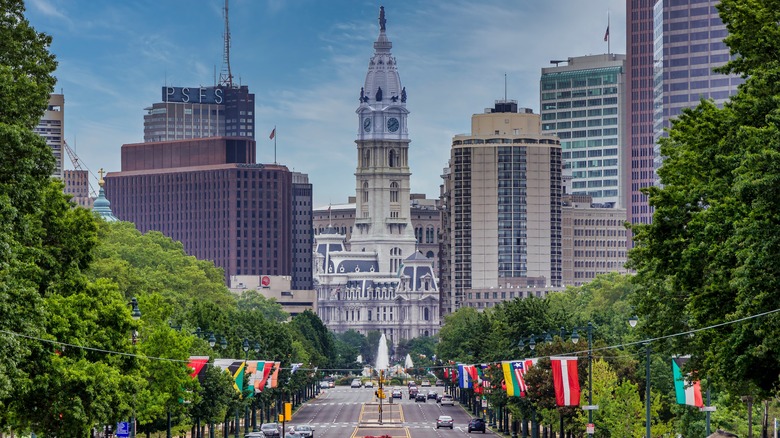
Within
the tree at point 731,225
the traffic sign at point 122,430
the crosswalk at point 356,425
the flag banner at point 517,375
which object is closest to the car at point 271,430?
the flag banner at point 517,375

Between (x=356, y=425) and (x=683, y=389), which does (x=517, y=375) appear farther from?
(x=356, y=425)

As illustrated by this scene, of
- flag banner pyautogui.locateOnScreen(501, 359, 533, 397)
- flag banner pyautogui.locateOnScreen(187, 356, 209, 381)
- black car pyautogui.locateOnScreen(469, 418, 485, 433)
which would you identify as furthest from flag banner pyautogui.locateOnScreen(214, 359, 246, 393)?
black car pyautogui.locateOnScreen(469, 418, 485, 433)

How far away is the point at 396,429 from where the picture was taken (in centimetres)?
13950

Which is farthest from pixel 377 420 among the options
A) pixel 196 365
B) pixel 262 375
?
pixel 196 365

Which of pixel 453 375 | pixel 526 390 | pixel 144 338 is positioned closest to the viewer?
pixel 144 338

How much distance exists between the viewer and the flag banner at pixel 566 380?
86625 mm

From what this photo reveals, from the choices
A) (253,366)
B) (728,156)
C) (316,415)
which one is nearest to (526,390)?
(253,366)

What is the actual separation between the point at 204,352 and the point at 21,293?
53064 mm

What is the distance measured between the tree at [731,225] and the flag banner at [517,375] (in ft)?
109

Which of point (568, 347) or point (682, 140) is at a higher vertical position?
point (682, 140)

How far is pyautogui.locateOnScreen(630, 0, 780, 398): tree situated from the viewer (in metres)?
49.9

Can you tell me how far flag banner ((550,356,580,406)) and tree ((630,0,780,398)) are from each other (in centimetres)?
1724

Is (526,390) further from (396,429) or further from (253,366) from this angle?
(396,429)

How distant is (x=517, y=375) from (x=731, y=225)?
4945cm
